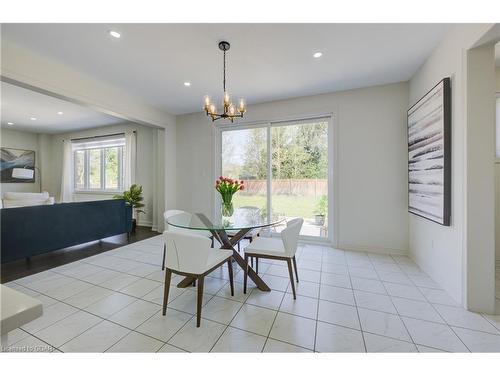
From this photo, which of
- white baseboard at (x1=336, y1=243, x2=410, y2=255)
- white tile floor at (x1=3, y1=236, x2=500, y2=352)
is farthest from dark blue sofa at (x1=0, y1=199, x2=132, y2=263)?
white baseboard at (x1=336, y1=243, x2=410, y2=255)

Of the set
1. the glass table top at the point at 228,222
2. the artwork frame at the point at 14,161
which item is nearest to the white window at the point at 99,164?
the artwork frame at the point at 14,161

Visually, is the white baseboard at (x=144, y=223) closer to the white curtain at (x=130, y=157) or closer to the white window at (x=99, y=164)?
the white curtain at (x=130, y=157)

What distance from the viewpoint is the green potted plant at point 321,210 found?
3.82 m

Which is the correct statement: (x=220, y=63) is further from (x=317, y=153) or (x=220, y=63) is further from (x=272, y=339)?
(x=272, y=339)

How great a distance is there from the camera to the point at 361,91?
136 inches

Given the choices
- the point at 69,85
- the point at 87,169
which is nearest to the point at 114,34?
the point at 69,85

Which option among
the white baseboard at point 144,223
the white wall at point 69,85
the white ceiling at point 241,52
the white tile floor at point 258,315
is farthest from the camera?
the white baseboard at point 144,223

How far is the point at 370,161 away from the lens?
341 centimetres

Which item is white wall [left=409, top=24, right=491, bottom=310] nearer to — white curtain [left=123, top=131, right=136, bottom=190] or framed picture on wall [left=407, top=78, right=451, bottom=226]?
framed picture on wall [left=407, top=78, right=451, bottom=226]

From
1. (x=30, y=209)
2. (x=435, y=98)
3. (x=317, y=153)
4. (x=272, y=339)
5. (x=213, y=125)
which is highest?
(x=213, y=125)

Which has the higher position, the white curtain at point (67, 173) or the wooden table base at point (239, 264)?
the white curtain at point (67, 173)

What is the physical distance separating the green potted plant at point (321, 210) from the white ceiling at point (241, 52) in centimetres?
186
